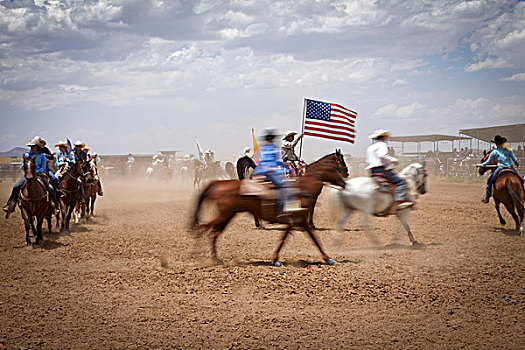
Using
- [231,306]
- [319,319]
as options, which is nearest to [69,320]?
[231,306]

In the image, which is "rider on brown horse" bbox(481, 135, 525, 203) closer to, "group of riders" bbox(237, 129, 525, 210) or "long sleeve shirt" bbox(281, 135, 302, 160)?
"group of riders" bbox(237, 129, 525, 210)

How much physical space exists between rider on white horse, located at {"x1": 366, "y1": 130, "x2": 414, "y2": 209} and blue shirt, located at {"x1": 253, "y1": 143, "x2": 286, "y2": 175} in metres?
2.34

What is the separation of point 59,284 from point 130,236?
4.49 m

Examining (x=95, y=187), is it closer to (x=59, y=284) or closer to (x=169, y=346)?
(x=59, y=284)

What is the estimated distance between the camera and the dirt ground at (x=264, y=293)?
191 inches

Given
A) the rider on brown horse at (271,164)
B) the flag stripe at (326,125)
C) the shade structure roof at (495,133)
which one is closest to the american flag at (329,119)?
the flag stripe at (326,125)

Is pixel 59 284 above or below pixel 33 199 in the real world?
below

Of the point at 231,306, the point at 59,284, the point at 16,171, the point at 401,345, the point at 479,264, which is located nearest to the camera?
the point at 401,345

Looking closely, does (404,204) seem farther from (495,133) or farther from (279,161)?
(495,133)

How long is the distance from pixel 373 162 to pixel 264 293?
4.10 metres

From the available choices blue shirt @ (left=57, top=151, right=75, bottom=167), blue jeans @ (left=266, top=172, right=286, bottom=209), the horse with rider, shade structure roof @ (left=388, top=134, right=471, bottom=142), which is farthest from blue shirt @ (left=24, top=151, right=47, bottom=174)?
shade structure roof @ (left=388, top=134, right=471, bottom=142)

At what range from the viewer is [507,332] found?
489cm

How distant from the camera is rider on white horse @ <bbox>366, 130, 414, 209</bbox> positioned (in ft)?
28.9

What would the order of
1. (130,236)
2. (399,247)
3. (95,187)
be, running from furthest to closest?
1. (95,187)
2. (130,236)
3. (399,247)
